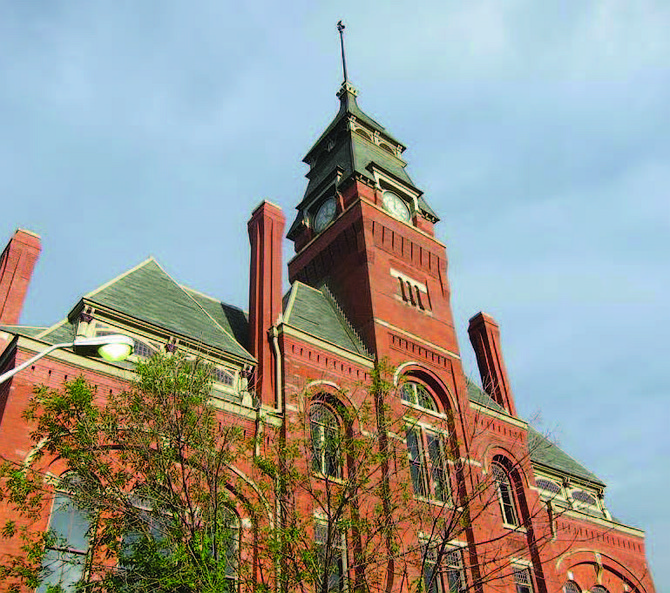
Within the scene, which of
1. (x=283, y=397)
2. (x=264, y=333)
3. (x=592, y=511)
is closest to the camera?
(x=283, y=397)

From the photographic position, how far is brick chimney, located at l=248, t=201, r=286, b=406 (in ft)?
63.9

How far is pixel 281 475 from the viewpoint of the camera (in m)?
12.5

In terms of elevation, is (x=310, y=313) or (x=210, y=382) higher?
(x=310, y=313)

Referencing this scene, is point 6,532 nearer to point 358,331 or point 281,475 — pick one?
point 281,475

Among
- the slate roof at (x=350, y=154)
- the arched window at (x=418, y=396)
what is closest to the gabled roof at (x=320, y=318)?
the arched window at (x=418, y=396)

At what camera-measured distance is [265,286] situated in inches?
849

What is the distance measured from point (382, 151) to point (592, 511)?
19158mm

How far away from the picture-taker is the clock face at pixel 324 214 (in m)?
29.1

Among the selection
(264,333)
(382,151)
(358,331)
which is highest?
(382,151)

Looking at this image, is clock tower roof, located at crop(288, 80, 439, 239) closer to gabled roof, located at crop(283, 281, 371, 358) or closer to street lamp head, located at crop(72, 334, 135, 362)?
gabled roof, located at crop(283, 281, 371, 358)

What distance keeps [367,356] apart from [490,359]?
1073cm

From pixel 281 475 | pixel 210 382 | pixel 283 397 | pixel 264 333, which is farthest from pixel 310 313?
pixel 281 475

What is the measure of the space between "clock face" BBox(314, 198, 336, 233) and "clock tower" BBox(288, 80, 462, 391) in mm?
57

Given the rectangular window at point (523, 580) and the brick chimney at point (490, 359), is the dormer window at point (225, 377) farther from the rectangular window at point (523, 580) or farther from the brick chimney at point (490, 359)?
the brick chimney at point (490, 359)
